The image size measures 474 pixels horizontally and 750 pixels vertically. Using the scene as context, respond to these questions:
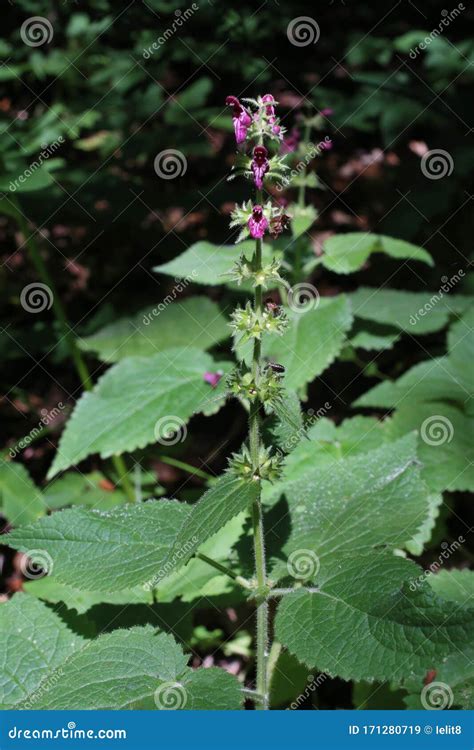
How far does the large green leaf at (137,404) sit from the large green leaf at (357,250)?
77 cm

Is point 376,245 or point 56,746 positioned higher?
point 376,245

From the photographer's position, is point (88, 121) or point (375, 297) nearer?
point (375, 297)

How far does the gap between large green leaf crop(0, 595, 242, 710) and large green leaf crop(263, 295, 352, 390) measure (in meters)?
1.36

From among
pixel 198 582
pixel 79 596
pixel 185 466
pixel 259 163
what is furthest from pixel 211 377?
pixel 259 163

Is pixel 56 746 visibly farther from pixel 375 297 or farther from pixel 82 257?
pixel 82 257

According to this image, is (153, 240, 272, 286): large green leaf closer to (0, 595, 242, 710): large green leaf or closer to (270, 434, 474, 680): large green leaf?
(270, 434, 474, 680): large green leaf

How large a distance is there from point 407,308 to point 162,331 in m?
1.41

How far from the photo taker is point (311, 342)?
3.57 metres

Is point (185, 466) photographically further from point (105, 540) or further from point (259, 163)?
point (259, 163)

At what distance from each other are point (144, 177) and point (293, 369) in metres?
3.38

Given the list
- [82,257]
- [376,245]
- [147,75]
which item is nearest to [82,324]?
[82,257]

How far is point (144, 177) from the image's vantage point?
20.5 feet

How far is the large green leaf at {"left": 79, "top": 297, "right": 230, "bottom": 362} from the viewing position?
4.27m

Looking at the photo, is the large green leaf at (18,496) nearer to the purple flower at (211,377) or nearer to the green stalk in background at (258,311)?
the purple flower at (211,377)
